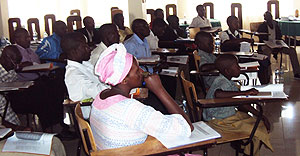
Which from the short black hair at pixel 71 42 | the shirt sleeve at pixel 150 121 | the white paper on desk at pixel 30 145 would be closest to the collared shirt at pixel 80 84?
the short black hair at pixel 71 42

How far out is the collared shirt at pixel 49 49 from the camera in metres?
5.64

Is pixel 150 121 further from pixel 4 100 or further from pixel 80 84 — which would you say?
pixel 4 100

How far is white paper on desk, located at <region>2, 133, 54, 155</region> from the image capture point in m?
2.43

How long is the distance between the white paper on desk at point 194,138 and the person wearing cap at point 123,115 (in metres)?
0.03

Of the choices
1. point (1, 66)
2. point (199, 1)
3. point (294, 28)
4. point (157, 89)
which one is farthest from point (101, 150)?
point (199, 1)

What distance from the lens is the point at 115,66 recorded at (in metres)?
2.01

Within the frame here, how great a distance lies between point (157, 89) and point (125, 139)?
0.32 metres

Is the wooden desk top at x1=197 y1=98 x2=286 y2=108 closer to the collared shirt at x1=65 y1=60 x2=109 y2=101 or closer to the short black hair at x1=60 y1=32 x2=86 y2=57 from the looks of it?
the collared shirt at x1=65 y1=60 x2=109 y2=101

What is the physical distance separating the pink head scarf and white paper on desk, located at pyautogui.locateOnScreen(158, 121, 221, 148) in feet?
1.17

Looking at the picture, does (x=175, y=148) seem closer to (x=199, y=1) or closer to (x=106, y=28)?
(x=106, y=28)

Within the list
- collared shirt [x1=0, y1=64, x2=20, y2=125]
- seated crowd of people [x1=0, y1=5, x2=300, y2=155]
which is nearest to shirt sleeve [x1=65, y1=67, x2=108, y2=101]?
seated crowd of people [x1=0, y1=5, x2=300, y2=155]

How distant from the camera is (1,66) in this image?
430 cm

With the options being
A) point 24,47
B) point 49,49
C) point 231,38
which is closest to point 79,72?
point 24,47

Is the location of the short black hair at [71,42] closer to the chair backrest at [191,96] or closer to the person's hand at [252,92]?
the chair backrest at [191,96]
